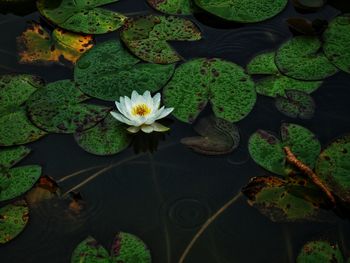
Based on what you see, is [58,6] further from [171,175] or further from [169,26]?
[171,175]

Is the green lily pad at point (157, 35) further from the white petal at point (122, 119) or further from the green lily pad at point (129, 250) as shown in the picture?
the green lily pad at point (129, 250)

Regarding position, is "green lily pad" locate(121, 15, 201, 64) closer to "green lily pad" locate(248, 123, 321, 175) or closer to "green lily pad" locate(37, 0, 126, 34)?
"green lily pad" locate(37, 0, 126, 34)

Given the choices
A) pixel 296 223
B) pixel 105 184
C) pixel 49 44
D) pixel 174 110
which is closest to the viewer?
pixel 296 223

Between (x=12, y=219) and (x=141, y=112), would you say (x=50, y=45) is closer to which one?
(x=141, y=112)

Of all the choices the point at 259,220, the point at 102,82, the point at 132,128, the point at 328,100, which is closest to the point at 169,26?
the point at 102,82

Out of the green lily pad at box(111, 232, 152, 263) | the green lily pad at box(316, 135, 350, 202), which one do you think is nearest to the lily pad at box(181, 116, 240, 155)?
the green lily pad at box(316, 135, 350, 202)
